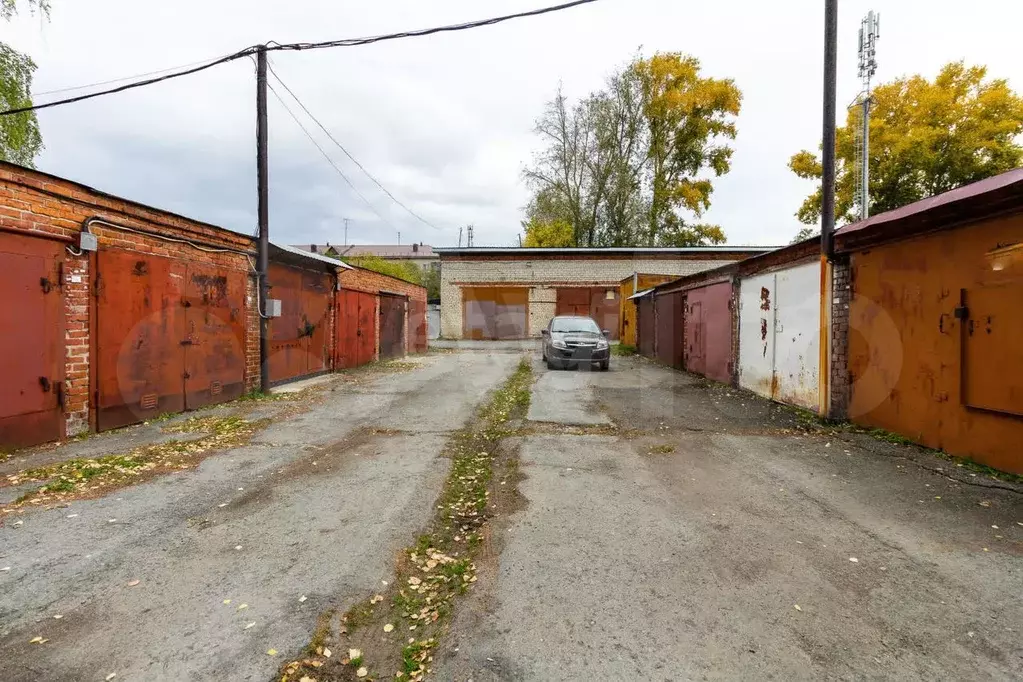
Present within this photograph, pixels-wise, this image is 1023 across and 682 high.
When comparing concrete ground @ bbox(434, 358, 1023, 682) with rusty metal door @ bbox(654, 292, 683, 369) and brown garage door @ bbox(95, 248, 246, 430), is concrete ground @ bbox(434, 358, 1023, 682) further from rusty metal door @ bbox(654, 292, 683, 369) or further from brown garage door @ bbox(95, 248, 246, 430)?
rusty metal door @ bbox(654, 292, 683, 369)

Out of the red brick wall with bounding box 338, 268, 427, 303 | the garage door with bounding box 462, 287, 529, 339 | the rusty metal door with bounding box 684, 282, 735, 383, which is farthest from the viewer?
the garage door with bounding box 462, 287, 529, 339

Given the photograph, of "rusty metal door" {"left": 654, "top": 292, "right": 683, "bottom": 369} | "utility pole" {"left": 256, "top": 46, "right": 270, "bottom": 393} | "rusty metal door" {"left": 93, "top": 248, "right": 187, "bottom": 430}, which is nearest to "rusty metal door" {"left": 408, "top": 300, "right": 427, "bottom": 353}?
"rusty metal door" {"left": 654, "top": 292, "right": 683, "bottom": 369}

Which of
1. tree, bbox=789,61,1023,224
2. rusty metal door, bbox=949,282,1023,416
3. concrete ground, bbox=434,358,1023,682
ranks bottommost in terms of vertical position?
concrete ground, bbox=434,358,1023,682

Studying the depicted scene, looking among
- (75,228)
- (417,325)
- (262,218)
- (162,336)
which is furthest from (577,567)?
(417,325)

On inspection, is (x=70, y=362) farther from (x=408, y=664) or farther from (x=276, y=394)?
(x=408, y=664)

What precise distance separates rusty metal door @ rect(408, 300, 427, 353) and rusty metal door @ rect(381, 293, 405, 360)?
1435 millimetres

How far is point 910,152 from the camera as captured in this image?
919 inches

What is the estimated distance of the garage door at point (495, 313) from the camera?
2827 centimetres

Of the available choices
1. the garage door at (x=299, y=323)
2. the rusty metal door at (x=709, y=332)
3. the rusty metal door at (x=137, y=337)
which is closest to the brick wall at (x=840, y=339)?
the rusty metal door at (x=709, y=332)

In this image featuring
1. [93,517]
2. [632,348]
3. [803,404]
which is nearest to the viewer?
[93,517]

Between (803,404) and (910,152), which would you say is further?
(910,152)

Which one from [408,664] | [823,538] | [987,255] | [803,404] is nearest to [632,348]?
[803,404]

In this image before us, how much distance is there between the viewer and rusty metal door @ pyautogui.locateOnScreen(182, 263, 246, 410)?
7941 millimetres

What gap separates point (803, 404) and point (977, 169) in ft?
77.7
